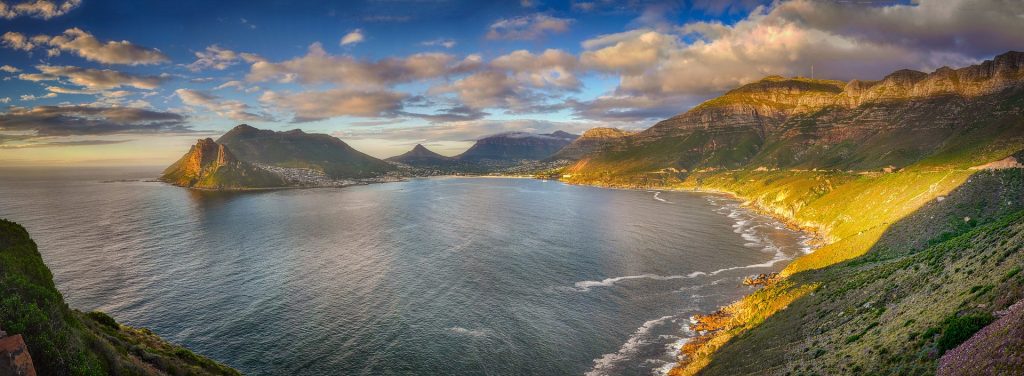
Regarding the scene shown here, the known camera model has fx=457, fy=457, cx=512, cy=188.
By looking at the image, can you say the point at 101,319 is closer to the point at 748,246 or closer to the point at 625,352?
the point at 625,352

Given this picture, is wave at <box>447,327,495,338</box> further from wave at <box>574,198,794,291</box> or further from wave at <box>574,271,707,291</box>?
wave at <box>574,271,707,291</box>

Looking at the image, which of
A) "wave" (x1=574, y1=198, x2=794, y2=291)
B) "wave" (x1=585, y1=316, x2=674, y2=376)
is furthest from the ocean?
"wave" (x1=574, y1=198, x2=794, y2=291)

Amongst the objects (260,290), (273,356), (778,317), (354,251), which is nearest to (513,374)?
(273,356)

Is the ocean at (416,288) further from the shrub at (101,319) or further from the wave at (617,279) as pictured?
the shrub at (101,319)

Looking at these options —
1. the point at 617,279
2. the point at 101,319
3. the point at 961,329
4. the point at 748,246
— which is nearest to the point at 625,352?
the point at 617,279

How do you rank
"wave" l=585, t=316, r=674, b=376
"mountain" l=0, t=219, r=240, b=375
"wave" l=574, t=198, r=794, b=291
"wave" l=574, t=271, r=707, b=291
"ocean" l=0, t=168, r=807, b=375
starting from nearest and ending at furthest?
"mountain" l=0, t=219, r=240, b=375 → "wave" l=585, t=316, r=674, b=376 → "ocean" l=0, t=168, r=807, b=375 → "wave" l=574, t=271, r=707, b=291 → "wave" l=574, t=198, r=794, b=291

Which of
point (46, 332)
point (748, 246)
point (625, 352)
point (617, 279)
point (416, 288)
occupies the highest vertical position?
point (46, 332)

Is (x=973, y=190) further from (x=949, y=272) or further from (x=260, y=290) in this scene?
(x=260, y=290)

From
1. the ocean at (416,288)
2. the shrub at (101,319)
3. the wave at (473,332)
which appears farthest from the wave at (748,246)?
the shrub at (101,319)
